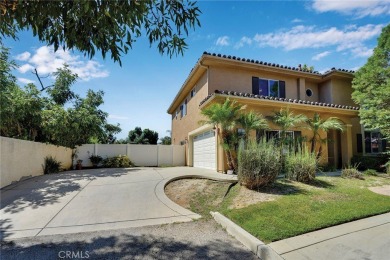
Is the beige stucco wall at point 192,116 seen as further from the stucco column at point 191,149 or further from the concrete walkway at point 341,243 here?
the concrete walkway at point 341,243

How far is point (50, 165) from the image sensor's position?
13680 mm

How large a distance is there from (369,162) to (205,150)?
9739 millimetres

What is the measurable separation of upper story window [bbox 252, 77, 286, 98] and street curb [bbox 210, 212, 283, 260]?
10.5 meters

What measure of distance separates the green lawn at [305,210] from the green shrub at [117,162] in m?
12.9

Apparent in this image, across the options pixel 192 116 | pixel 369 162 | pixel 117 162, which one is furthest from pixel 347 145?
pixel 117 162

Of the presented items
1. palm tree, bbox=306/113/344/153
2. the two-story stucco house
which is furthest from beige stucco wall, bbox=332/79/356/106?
palm tree, bbox=306/113/344/153

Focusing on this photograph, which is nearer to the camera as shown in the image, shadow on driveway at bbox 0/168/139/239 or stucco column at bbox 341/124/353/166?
shadow on driveway at bbox 0/168/139/239

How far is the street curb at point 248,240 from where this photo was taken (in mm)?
4113

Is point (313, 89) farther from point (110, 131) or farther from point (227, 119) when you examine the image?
point (110, 131)

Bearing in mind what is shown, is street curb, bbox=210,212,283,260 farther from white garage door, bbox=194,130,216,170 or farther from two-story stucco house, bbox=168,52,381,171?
white garage door, bbox=194,130,216,170

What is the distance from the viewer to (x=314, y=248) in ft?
14.3

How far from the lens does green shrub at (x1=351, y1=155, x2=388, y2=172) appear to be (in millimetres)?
14523

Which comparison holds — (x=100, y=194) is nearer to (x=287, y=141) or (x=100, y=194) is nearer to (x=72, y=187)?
(x=72, y=187)

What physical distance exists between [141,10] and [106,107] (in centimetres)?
2168
